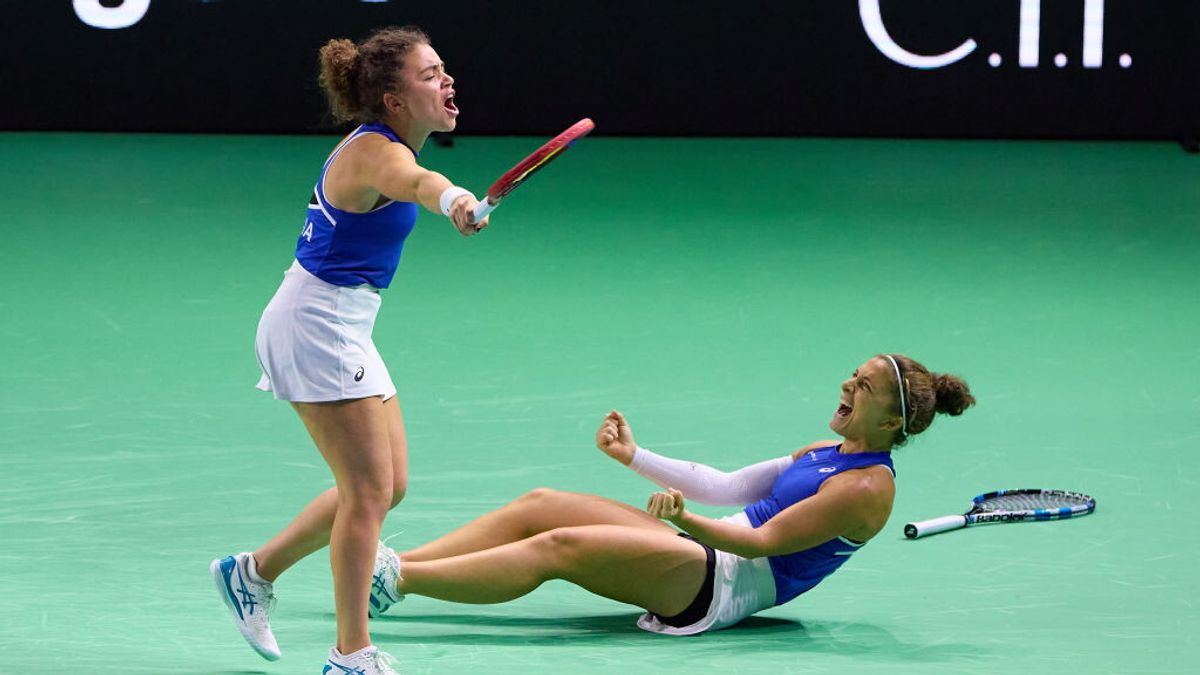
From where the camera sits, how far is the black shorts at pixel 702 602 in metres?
5.34

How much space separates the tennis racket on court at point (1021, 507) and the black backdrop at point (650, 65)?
26.4ft

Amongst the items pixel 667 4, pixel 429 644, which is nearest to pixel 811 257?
pixel 667 4

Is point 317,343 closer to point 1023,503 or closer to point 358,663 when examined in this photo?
point 358,663

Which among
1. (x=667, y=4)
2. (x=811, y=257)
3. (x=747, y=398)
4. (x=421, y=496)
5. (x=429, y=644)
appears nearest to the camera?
(x=429, y=644)

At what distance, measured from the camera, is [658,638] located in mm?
5320

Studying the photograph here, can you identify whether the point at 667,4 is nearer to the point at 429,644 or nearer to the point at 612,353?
the point at 612,353

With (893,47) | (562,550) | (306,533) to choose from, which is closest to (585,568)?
(562,550)

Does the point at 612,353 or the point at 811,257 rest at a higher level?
the point at 811,257

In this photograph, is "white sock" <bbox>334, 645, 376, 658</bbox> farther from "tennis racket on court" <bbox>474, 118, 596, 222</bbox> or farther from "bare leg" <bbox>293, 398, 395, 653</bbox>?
"tennis racket on court" <bbox>474, 118, 596, 222</bbox>

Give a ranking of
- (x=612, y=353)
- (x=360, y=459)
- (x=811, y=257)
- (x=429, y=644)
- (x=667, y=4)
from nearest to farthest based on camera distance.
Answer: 1. (x=360, y=459)
2. (x=429, y=644)
3. (x=612, y=353)
4. (x=811, y=257)
5. (x=667, y=4)

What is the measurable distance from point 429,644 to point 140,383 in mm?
3252

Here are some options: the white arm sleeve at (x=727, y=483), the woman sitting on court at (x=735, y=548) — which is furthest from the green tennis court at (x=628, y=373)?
the white arm sleeve at (x=727, y=483)

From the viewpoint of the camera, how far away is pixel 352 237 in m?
4.83

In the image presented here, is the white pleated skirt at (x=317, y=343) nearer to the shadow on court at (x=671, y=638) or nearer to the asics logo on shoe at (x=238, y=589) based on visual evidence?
the asics logo on shoe at (x=238, y=589)
